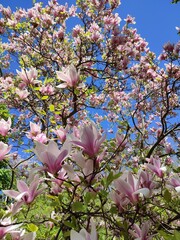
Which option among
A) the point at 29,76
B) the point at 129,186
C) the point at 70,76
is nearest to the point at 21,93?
the point at 29,76

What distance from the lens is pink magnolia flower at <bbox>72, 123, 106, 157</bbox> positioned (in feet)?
3.52

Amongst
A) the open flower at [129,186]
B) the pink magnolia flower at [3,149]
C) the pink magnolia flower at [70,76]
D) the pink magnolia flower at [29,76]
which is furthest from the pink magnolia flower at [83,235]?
the pink magnolia flower at [29,76]

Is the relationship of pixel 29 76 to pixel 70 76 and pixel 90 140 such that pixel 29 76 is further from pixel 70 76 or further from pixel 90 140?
pixel 90 140

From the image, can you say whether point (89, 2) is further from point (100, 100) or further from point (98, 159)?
point (98, 159)

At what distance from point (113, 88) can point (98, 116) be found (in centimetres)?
318

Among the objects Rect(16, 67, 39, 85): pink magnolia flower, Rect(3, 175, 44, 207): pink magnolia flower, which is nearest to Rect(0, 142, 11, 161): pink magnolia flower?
Rect(3, 175, 44, 207): pink magnolia flower

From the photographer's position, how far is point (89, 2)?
6.02 meters

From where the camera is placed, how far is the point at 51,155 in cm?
104

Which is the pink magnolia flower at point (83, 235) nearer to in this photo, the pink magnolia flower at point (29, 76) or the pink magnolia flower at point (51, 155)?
the pink magnolia flower at point (51, 155)

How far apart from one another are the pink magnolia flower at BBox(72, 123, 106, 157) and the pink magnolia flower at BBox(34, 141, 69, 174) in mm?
70

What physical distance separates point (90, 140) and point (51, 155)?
0.50 ft

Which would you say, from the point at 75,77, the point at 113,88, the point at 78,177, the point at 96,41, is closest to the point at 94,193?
the point at 78,177

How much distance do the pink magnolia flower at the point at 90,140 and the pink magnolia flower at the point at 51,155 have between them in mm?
70

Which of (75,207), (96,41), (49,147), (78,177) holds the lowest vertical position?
(75,207)
